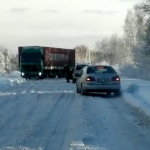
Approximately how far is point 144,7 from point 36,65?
17689mm

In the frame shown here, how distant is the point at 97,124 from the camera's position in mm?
12906

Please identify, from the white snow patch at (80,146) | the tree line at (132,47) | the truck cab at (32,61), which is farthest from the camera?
the tree line at (132,47)

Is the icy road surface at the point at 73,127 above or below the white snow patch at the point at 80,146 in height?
below

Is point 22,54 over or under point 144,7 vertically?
under

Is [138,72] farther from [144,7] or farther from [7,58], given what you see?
[7,58]

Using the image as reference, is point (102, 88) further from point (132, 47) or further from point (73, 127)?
point (132, 47)

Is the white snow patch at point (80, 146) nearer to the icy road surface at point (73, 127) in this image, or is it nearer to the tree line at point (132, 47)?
the icy road surface at point (73, 127)

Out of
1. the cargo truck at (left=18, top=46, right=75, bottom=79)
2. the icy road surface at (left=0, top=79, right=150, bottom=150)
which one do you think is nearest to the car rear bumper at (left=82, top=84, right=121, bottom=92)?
the icy road surface at (left=0, top=79, right=150, bottom=150)

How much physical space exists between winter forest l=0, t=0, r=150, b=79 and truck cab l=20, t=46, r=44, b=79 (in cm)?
1472

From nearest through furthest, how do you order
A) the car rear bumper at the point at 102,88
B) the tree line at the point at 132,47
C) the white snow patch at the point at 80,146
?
the white snow patch at the point at 80,146 < the car rear bumper at the point at 102,88 < the tree line at the point at 132,47

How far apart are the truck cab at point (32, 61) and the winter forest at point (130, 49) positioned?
14.7 metres

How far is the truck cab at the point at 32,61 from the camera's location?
52281 mm

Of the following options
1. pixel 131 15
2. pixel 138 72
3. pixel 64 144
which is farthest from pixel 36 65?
pixel 131 15

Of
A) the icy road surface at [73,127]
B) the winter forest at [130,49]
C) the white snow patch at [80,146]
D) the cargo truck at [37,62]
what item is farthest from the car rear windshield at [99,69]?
the winter forest at [130,49]
